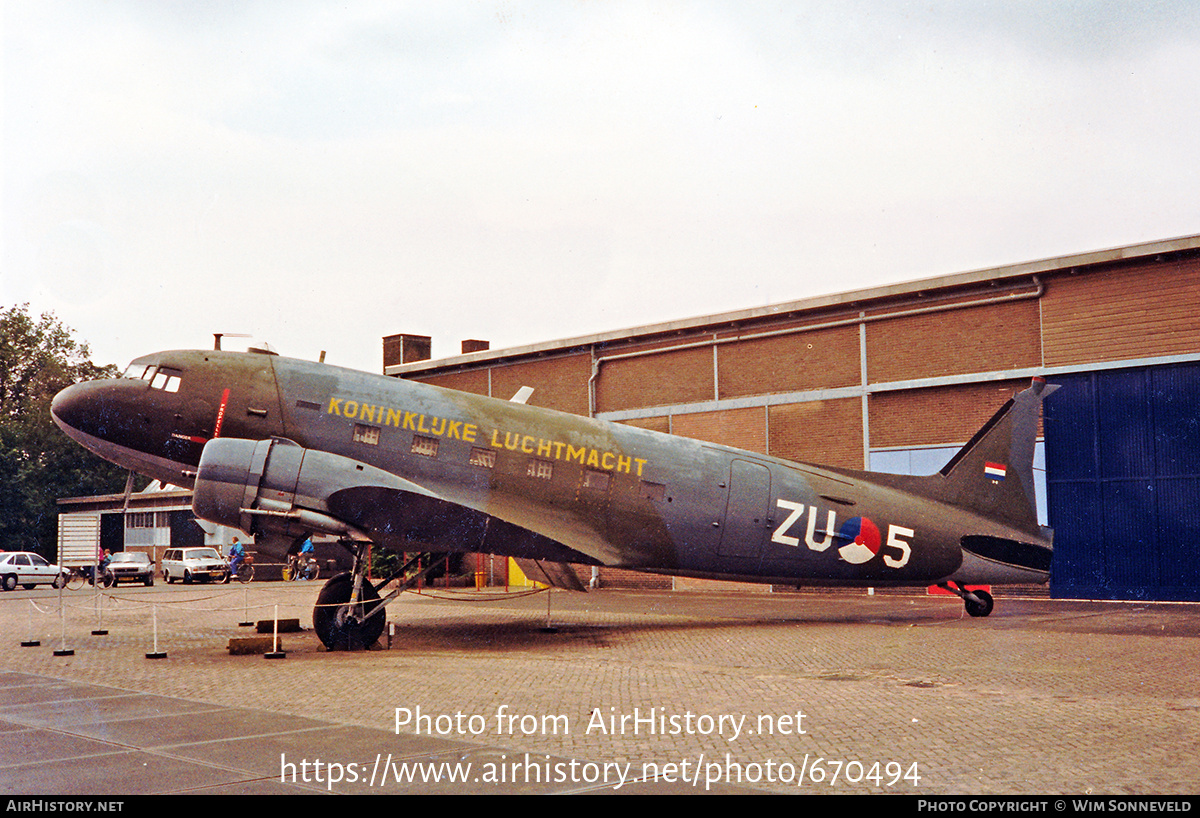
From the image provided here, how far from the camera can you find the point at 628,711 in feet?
37.3

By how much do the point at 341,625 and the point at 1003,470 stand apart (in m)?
15.5

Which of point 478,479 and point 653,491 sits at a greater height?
point 478,479

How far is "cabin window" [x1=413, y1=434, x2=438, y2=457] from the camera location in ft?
63.7

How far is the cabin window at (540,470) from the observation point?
20.0 metres

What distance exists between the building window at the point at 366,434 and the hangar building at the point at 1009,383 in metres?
17.9

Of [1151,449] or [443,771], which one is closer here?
[443,771]

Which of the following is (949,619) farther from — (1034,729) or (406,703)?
(406,703)

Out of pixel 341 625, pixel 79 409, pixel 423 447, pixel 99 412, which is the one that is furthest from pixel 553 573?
pixel 79 409

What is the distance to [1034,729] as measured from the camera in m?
10.1

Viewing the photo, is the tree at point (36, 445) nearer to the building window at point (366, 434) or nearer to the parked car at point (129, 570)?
the parked car at point (129, 570)

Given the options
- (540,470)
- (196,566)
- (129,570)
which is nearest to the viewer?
(540,470)

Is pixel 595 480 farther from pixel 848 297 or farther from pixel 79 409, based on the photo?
pixel 848 297
